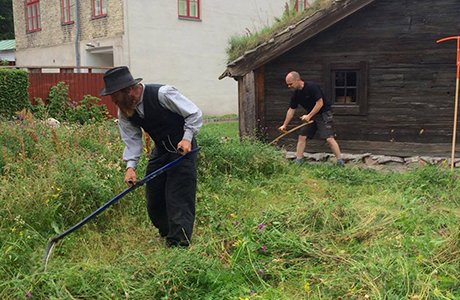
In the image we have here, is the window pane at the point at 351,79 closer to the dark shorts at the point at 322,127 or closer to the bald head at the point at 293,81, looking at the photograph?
the dark shorts at the point at 322,127

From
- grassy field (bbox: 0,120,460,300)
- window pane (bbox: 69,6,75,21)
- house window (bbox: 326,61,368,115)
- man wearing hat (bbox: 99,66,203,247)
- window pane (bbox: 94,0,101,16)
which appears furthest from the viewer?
window pane (bbox: 69,6,75,21)

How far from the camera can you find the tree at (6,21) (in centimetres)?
3111

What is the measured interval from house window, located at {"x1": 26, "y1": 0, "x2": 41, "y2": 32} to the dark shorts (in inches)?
691

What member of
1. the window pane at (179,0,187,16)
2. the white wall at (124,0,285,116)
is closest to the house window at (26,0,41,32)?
the white wall at (124,0,285,116)

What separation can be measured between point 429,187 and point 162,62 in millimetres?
13833

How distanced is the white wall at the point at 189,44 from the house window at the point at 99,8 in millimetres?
1474

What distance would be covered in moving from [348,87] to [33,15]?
1842cm

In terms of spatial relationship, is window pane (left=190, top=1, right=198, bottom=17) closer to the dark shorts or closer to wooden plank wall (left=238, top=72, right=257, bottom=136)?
wooden plank wall (left=238, top=72, right=257, bottom=136)

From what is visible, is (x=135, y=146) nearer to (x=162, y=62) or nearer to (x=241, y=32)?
(x=162, y=62)

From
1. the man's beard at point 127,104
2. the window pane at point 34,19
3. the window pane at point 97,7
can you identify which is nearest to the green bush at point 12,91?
the window pane at point 97,7

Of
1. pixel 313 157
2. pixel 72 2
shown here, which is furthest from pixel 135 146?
pixel 72 2

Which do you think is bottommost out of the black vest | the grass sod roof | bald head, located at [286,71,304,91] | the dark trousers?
the dark trousers

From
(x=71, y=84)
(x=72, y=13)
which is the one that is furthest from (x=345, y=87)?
(x=72, y=13)

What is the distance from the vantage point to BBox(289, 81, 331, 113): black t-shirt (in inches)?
322
